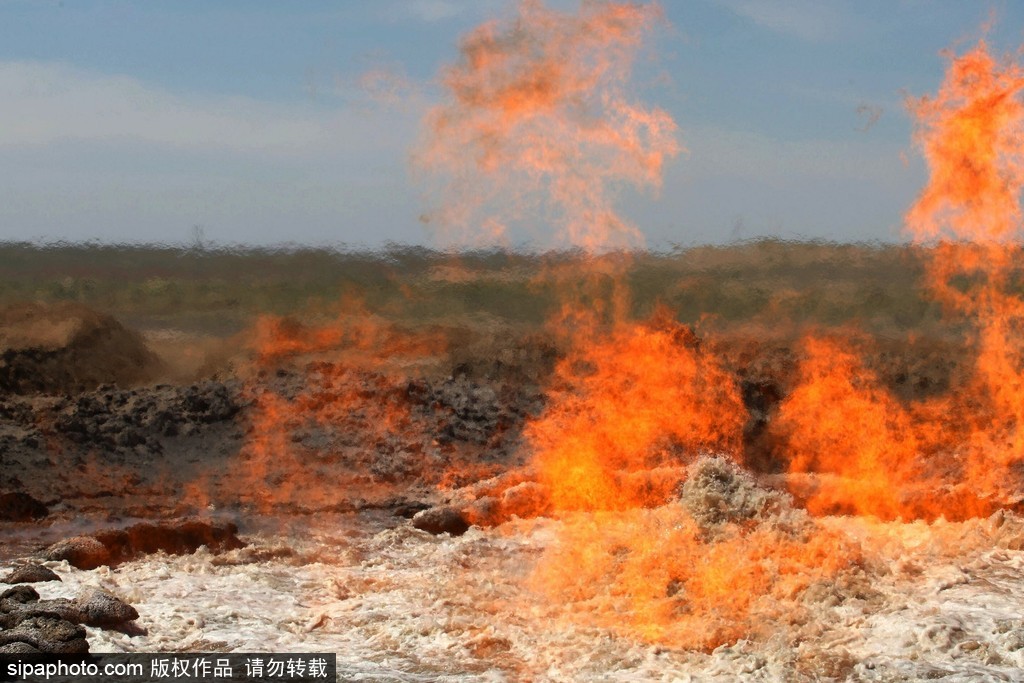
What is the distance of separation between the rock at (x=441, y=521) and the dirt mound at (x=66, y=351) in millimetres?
8772

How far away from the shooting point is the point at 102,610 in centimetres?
893

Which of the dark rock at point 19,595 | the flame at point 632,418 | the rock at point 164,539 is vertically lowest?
the rock at point 164,539

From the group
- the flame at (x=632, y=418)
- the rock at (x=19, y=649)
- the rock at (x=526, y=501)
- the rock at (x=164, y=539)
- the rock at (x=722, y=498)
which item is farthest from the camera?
the flame at (x=632, y=418)

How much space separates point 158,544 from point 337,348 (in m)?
9.25

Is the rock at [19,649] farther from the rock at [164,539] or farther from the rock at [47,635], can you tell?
the rock at [164,539]

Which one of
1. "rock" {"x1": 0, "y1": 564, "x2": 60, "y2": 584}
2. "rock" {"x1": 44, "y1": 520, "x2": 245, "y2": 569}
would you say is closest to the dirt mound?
"rock" {"x1": 44, "y1": 520, "x2": 245, "y2": 569}

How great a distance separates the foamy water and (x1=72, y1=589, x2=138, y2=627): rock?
14 cm

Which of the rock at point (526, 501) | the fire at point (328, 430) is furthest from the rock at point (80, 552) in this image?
the rock at point (526, 501)

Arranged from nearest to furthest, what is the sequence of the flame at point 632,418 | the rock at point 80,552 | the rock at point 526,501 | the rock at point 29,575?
1. the rock at point 29,575
2. the rock at point 80,552
3. the rock at point 526,501
4. the flame at point 632,418

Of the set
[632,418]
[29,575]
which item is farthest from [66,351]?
[29,575]

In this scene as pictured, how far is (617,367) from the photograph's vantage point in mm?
19062

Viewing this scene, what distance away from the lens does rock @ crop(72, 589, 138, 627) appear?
8.84 m

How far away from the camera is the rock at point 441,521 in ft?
43.9

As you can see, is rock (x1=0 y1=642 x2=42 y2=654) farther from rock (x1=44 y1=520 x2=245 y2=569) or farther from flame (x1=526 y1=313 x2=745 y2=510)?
flame (x1=526 y1=313 x2=745 y2=510)
